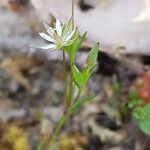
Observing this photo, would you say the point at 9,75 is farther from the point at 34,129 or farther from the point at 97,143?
the point at 97,143

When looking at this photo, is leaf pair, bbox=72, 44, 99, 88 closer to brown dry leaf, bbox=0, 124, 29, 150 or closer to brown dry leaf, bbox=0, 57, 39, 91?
brown dry leaf, bbox=0, 124, 29, 150

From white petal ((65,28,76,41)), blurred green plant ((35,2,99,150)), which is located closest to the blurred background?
blurred green plant ((35,2,99,150))

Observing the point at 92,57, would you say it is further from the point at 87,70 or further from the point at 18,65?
the point at 18,65

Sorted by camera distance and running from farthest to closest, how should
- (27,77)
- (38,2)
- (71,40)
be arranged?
(27,77) < (38,2) < (71,40)

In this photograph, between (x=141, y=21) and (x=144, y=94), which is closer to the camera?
(x=144, y=94)

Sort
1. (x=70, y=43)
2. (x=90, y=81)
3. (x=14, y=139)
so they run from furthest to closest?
(x=90, y=81), (x=14, y=139), (x=70, y=43)

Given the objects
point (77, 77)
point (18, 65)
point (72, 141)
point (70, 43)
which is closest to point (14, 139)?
point (72, 141)

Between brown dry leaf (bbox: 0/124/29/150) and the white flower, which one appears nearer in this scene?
the white flower

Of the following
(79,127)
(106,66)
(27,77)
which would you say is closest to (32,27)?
(27,77)
